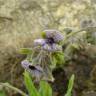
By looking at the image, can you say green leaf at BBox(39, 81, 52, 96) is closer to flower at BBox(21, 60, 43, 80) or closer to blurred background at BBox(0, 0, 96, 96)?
flower at BBox(21, 60, 43, 80)

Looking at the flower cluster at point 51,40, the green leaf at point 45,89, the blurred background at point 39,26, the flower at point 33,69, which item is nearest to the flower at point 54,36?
the flower cluster at point 51,40

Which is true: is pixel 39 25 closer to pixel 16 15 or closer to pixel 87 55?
pixel 16 15

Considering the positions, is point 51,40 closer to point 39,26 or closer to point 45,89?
point 45,89

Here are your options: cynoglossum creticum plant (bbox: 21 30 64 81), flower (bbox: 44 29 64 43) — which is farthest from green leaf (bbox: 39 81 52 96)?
flower (bbox: 44 29 64 43)

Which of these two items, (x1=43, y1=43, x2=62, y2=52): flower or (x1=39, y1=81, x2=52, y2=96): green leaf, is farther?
(x1=39, y1=81, x2=52, y2=96): green leaf

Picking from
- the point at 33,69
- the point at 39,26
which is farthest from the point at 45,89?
the point at 39,26

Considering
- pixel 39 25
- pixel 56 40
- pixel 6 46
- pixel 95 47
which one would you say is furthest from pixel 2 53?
pixel 56 40

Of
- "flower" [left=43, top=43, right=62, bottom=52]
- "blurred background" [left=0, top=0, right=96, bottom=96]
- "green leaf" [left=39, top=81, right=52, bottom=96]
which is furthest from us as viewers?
"blurred background" [left=0, top=0, right=96, bottom=96]
